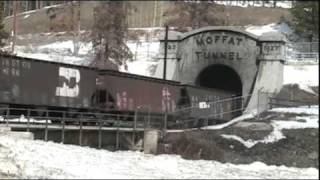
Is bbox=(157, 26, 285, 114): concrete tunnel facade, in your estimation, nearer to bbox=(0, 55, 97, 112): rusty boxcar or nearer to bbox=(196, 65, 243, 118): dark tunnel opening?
bbox=(196, 65, 243, 118): dark tunnel opening

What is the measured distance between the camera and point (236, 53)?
5516 centimetres

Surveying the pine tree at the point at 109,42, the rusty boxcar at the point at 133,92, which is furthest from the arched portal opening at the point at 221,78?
the pine tree at the point at 109,42

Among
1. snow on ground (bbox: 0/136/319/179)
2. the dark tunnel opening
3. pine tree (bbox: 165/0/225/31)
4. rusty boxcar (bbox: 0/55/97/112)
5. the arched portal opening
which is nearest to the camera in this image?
snow on ground (bbox: 0/136/319/179)

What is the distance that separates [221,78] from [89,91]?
22.9 m

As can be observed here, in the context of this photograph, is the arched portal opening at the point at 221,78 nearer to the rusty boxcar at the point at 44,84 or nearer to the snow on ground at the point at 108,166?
the rusty boxcar at the point at 44,84

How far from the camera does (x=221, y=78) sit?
6188 cm

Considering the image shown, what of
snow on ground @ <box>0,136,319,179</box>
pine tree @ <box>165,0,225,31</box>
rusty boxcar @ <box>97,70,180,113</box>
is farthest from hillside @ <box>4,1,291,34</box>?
snow on ground @ <box>0,136,319,179</box>

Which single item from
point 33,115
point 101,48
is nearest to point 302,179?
point 33,115

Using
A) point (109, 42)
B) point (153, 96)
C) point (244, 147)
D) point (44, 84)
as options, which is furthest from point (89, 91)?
point (109, 42)

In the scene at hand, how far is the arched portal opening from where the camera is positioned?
2271 inches

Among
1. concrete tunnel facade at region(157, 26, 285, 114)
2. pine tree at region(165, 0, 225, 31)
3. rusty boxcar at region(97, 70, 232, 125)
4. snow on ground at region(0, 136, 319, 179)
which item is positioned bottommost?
snow on ground at region(0, 136, 319, 179)

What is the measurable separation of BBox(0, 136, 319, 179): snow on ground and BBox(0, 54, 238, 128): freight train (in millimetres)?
5438

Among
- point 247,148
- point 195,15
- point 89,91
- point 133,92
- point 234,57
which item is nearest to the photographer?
point 247,148

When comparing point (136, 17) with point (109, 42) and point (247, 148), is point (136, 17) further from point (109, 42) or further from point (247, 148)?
point (247, 148)
